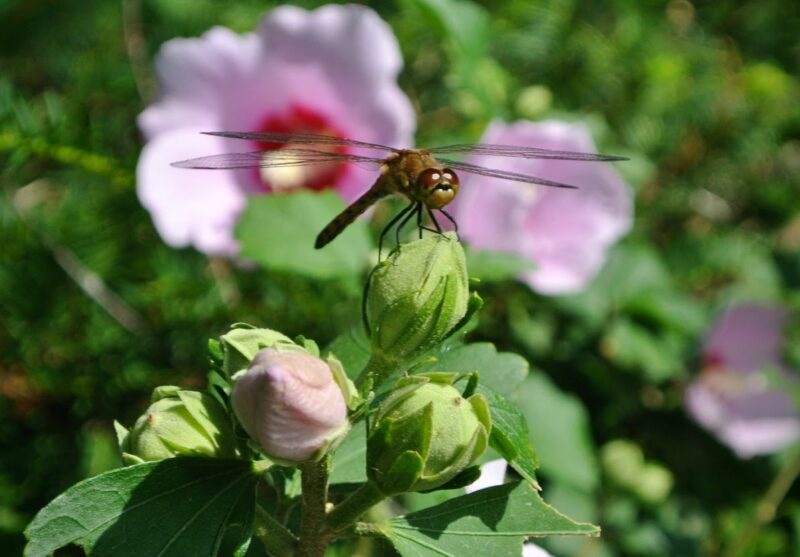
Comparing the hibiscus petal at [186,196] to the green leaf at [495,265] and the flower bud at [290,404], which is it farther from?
the flower bud at [290,404]

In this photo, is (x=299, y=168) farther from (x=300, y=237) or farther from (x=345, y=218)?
(x=345, y=218)

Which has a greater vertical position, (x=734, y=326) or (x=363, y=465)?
(x=363, y=465)

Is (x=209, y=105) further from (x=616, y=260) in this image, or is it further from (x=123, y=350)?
(x=616, y=260)

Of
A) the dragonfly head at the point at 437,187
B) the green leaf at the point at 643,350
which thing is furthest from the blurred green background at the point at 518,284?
the dragonfly head at the point at 437,187

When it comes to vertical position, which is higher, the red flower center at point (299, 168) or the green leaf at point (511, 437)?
the green leaf at point (511, 437)

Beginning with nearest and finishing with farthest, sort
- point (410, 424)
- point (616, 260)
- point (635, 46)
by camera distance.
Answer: point (410, 424) < point (616, 260) < point (635, 46)

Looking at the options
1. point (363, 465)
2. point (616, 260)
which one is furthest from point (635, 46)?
point (363, 465)
